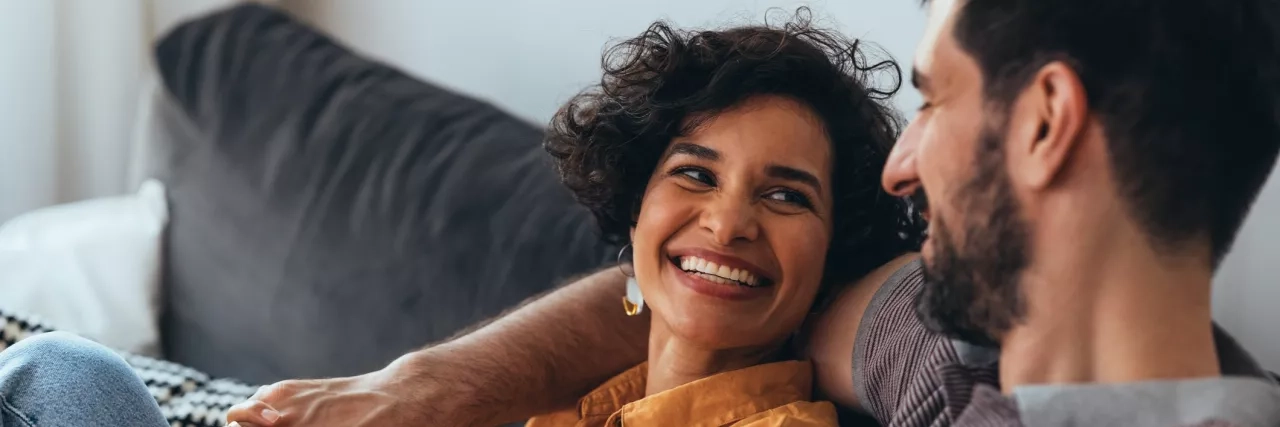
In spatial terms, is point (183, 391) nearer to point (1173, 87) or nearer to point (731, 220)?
point (731, 220)

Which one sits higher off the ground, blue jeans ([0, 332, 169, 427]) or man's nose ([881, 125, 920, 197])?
man's nose ([881, 125, 920, 197])

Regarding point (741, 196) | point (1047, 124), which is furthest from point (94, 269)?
point (1047, 124)

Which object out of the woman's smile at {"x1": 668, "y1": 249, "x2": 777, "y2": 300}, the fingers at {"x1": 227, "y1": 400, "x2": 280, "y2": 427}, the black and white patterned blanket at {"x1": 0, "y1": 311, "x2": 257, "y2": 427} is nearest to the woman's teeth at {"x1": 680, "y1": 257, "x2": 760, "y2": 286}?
the woman's smile at {"x1": 668, "y1": 249, "x2": 777, "y2": 300}

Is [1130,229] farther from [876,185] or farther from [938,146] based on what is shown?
[876,185]

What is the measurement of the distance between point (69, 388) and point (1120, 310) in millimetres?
1018

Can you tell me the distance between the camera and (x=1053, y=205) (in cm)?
92

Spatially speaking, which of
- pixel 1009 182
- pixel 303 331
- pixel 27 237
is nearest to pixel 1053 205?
pixel 1009 182

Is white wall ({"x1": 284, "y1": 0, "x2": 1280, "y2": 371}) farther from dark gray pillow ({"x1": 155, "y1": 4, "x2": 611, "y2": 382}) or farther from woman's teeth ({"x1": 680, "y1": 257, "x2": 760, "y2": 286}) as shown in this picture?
woman's teeth ({"x1": 680, "y1": 257, "x2": 760, "y2": 286})

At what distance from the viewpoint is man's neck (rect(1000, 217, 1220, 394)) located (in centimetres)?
91

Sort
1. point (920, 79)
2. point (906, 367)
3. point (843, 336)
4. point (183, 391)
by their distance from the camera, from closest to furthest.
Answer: point (920, 79)
point (906, 367)
point (843, 336)
point (183, 391)

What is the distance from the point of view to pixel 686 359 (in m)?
1.35

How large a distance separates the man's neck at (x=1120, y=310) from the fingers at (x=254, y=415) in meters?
0.74

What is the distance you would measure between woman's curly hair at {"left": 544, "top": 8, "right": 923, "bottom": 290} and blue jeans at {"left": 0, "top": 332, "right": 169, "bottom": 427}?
0.54 meters

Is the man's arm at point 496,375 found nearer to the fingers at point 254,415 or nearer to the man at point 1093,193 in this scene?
the fingers at point 254,415
